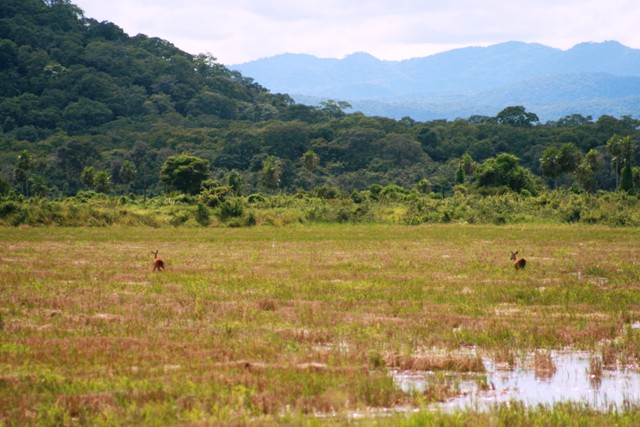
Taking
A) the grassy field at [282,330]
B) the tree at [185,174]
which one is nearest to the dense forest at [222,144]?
the tree at [185,174]

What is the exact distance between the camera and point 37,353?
1166cm

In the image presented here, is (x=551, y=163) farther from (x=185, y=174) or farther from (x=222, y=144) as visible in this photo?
(x=222, y=144)

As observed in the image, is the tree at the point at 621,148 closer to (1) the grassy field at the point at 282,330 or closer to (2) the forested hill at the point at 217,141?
(2) the forested hill at the point at 217,141

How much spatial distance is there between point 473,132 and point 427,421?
14211cm

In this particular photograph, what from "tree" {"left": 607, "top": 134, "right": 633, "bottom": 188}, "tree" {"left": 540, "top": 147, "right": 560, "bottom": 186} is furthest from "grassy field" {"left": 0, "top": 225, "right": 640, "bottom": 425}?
"tree" {"left": 607, "top": 134, "right": 633, "bottom": 188}

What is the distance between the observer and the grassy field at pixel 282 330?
9312 millimetres

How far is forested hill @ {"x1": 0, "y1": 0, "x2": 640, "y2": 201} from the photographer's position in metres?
98.8

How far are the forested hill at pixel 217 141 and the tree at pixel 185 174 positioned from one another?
1.15ft

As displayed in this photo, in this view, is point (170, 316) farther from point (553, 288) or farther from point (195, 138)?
point (195, 138)

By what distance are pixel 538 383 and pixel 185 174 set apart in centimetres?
7444

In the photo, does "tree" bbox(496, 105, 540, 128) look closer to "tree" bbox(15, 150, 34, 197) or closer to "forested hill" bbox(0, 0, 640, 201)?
"forested hill" bbox(0, 0, 640, 201)

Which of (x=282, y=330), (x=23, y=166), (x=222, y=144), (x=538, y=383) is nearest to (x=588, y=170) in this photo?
(x=222, y=144)

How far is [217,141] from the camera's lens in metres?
138

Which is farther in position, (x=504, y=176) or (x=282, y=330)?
(x=504, y=176)
